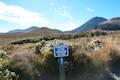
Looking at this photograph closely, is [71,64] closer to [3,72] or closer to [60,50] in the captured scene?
[3,72]

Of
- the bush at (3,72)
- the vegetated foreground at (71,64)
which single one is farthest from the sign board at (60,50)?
the vegetated foreground at (71,64)

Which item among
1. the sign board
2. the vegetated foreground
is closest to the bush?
the vegetated foreground

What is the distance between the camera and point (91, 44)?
16.5 meters

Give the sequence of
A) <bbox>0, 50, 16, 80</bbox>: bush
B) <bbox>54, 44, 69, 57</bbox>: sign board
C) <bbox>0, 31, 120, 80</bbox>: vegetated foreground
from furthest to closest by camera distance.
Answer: <bbox>0, 31, 120, 80</bbox>: vegetated foreground
<bbox>0, 50, 16, 80</bbox>: bush
<bbox>54, 44, 69, 57</bbox>: sign board

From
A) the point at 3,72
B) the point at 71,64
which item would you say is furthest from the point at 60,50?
the point at 71,64

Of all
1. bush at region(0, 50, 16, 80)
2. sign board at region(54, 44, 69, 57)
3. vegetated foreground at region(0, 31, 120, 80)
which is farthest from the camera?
vegetated foreground at region(0, 31, 120, 80)

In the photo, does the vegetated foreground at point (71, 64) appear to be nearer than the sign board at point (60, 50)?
No

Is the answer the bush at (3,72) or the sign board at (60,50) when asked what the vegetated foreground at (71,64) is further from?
the sign board at (60,50)

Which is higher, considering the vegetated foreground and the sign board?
the sign board

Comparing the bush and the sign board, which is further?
the bush

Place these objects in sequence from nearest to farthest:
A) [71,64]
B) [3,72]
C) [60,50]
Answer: [60,50] < [3,72] < [71,64]

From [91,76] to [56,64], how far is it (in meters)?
1.45

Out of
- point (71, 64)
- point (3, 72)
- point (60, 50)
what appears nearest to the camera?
point (60, 50)

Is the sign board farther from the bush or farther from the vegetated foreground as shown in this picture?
the vegetated foreground
